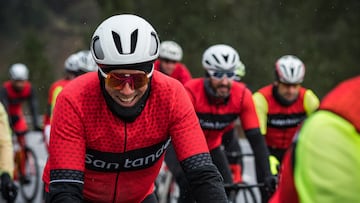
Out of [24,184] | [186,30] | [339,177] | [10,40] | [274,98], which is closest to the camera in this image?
[339,177]

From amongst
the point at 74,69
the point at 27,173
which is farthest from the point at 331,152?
the point at 27,173

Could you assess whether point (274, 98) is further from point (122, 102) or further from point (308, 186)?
point (308, 186)

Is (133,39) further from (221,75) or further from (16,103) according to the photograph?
(16,103)

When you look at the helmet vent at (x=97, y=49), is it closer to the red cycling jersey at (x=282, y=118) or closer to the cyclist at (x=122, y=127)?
the cyclist at (x=122, y=127)

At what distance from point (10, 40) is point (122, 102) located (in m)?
72.5

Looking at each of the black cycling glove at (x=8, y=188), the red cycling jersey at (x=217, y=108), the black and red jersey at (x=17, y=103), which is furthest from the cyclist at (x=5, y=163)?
the black and red jersey at (x=17, y=103)

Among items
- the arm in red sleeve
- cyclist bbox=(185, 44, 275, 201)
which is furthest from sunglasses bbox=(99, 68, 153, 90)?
cyclist bbox=(185, 44, 275, 201)

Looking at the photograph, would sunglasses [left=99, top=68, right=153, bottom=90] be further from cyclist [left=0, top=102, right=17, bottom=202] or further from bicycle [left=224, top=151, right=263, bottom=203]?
bicycle [left=224, top=151, right=263, bottom=203]

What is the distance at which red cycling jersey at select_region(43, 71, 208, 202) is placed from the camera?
3529 millimetres

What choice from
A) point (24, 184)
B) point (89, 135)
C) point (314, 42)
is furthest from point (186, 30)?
point (89, 135)

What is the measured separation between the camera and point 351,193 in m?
1.90

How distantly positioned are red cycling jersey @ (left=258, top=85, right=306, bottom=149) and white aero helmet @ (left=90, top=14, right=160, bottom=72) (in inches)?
161

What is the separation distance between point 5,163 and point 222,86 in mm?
2129

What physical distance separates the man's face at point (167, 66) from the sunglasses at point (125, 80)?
254 inches
